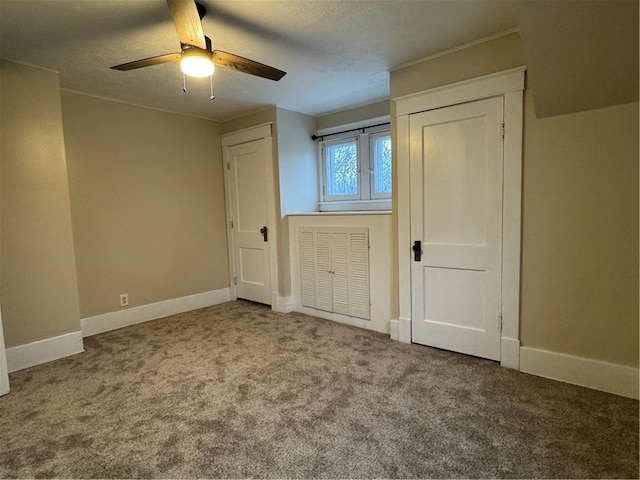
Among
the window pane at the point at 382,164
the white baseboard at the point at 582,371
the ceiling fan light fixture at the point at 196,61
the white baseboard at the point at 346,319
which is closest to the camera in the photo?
the ceiling fan light fixture at the point at 196,61

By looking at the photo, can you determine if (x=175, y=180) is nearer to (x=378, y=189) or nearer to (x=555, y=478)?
(x=378, y=189)

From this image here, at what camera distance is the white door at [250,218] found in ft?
13.4

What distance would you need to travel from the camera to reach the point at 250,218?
427 cm

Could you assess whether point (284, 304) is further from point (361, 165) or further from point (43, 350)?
point (43, 350)

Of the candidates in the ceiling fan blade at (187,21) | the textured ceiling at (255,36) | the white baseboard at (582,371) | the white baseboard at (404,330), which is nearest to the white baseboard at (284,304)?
the white baseboard at (404,330)

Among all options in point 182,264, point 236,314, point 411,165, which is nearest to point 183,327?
point 236,314

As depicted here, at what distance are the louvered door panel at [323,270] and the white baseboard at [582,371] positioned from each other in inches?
72.1

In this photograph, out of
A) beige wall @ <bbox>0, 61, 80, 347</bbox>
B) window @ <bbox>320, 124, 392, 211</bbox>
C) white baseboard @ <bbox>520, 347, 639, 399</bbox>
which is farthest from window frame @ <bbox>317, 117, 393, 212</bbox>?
beige wall @ <bbox>0, 61, 80, 347</bbox>

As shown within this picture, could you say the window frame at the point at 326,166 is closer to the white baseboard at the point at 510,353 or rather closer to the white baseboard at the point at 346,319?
the white baseboard at the point at 346,319

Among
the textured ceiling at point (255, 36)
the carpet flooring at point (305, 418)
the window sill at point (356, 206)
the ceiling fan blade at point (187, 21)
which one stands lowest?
the carpet flooring at point (305, 418)

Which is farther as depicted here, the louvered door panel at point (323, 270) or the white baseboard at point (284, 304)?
the white baseboard at point (284, 304)

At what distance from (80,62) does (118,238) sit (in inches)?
64.8

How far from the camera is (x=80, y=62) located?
2.63m

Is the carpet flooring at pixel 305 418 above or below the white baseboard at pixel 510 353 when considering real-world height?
below
